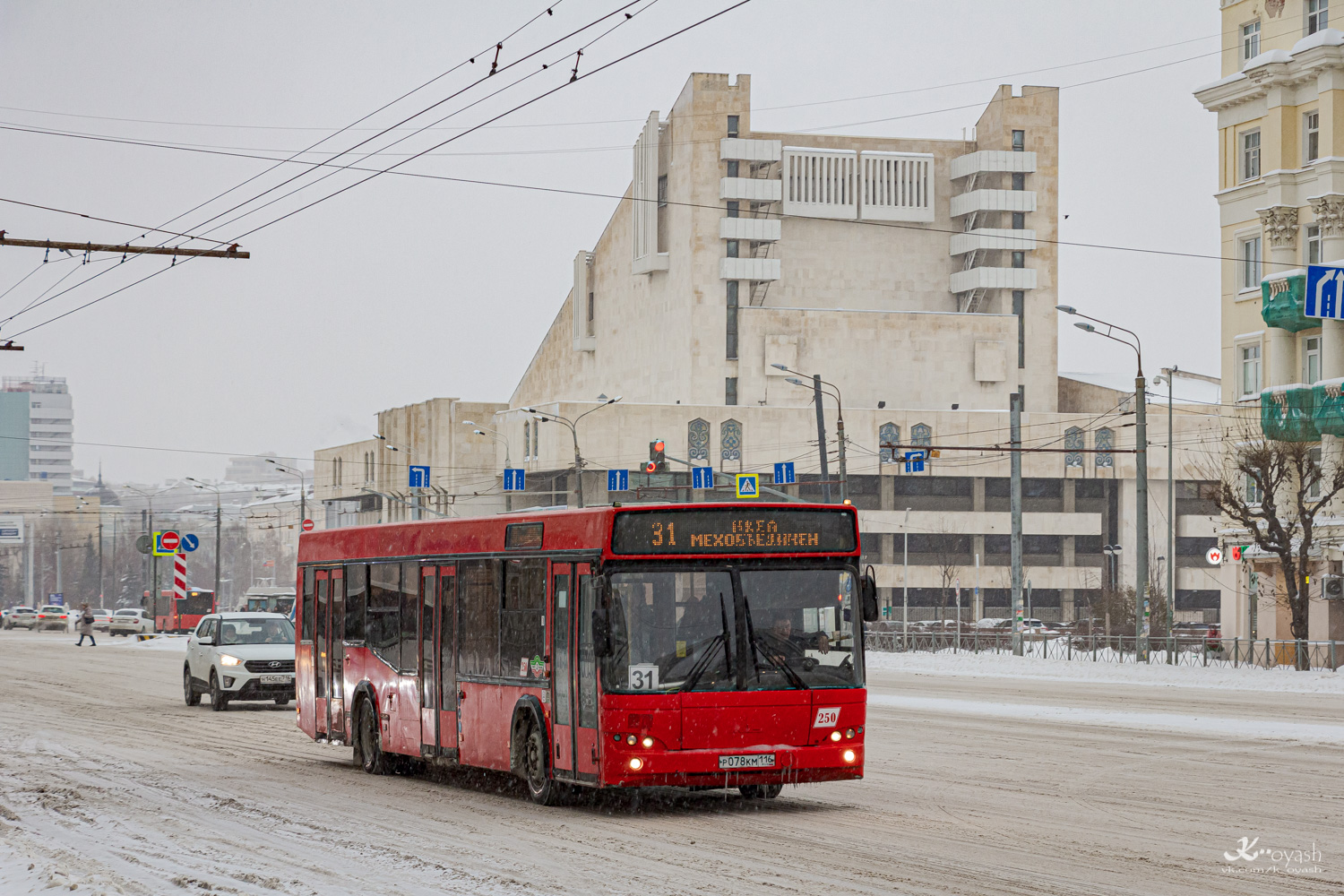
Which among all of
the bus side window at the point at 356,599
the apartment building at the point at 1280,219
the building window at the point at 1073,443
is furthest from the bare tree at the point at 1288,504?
the building window at the point at 1073,443

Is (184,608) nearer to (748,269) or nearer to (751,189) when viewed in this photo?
(748,269)

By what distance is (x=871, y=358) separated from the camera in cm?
10688

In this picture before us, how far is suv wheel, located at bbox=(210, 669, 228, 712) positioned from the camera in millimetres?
26641

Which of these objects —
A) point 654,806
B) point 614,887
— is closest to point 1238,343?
point 654,806

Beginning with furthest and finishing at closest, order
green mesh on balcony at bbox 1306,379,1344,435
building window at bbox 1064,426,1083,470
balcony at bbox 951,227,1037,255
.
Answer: balcony at bbox 951,227,1037,255 → building window at bbox 1064,426,1083,470 → green mesh on balcony at bbox 1306,379,1344,435

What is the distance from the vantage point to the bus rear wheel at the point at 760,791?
556 inches

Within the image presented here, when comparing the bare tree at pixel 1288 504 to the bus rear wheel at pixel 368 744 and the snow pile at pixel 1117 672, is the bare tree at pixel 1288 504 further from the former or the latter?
the bus rear wheel at pixel 368 744

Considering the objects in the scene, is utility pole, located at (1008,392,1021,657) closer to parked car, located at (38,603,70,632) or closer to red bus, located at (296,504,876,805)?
red bus, located at (296,504,876,805)

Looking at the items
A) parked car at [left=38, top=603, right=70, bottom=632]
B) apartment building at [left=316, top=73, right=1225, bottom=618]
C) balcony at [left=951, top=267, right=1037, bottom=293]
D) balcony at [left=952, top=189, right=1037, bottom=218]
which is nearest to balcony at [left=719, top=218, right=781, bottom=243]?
apartment building at [left=316, top=73, right=1225, bottom=618]

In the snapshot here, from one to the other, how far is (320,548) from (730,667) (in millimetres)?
7479

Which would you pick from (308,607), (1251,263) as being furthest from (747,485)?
(308,607)

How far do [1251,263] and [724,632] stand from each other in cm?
4391

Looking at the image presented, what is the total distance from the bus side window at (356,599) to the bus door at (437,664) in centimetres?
169

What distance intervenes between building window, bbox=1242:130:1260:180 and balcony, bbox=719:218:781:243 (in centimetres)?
5339
